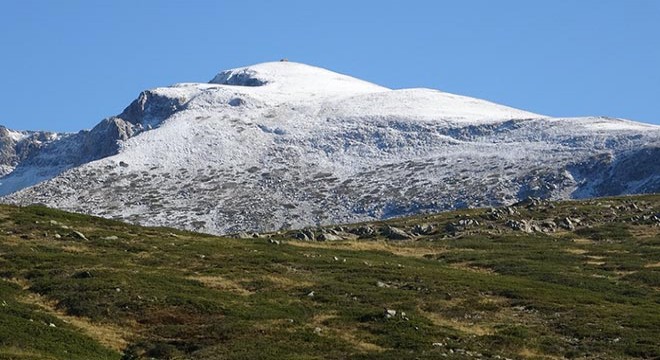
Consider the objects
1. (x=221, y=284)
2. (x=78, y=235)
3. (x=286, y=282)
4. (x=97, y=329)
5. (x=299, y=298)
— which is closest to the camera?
(x=97, y=329)

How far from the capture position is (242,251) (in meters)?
64.0

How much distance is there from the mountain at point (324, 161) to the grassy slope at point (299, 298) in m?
58.2

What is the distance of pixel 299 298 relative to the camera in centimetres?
4881

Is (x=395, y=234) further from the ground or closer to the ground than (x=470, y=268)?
further from the ground

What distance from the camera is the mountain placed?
436ft

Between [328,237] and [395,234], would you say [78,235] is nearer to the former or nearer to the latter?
[328,237]

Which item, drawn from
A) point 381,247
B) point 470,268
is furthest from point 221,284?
point 381,247

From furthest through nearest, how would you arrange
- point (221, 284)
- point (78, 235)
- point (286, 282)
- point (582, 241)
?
point (582, 241) < point (78, 235) < point (286, 282) < point (221, 284)

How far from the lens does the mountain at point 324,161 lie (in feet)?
436

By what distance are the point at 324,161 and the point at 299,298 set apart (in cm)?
10736

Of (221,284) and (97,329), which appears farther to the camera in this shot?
(221,284)

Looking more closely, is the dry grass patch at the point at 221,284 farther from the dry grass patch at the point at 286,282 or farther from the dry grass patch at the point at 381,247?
the dry grass patch at the point at 381,247

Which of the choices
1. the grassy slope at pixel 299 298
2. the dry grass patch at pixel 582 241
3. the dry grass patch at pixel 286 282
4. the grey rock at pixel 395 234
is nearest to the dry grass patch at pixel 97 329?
the grassy slope at pixel 299 298

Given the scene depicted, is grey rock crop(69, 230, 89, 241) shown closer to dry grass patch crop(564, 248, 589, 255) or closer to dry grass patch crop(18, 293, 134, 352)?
dry grass patch crop(18, 293, 134, 352)
